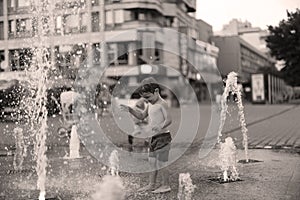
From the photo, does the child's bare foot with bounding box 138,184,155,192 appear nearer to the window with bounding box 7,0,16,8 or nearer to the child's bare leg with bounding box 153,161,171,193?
the child's bare leg with bounding box 153,161,171,193

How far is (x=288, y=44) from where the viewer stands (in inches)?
1537

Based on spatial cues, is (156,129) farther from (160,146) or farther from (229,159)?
(229,159)

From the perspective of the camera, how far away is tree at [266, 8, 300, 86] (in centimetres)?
3866

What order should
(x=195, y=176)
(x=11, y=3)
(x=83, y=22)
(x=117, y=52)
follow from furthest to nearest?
1. (x=117, y=52)
2. (x=83, y=22)
3. (x=11, y=3)
4. (x=195, y=176)

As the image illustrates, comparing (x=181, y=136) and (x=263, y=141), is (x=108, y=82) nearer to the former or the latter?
(x=181, y=136)

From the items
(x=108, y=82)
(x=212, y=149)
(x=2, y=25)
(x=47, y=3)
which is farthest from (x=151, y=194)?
(x=108, y=82)

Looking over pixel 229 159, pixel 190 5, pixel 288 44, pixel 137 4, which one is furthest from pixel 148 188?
pixel 190 5

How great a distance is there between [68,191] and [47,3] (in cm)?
509

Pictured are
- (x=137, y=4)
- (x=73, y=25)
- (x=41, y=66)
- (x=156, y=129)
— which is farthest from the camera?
(x=137, y=4)

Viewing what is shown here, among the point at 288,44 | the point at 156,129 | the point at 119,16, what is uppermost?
the point at 119,16

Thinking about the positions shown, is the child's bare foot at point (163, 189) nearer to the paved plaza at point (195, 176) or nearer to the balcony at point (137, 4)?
the paved plaza at point (195, 176)

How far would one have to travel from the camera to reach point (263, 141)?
1163 centimetres

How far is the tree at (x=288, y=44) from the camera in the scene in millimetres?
38656

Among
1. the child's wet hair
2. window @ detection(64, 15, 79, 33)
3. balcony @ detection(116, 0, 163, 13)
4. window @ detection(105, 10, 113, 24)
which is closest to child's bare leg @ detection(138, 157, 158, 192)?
the child's wet hair
